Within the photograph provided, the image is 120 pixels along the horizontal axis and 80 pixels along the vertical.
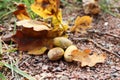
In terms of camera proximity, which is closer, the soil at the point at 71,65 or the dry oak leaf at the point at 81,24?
the soil at the point at 71,65

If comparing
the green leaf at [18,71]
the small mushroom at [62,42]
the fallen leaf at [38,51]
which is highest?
the small mushroom at [62,42]

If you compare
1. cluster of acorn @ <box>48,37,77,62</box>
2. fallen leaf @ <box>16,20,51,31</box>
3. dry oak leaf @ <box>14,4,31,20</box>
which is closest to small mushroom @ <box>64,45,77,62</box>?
cluster of acorn @ <box>48,37,77,62</box>

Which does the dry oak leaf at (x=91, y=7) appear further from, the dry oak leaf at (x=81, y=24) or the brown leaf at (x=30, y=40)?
the brown leaf at (x=30, y=40)

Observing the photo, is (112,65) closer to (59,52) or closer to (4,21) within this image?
(59,52)

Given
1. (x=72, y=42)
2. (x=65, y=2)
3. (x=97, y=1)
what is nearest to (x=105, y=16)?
(x=97, y=1)

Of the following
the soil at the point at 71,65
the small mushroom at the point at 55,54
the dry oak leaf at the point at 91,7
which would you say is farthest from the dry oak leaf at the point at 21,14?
the dry oak leaf at the point at 91,7

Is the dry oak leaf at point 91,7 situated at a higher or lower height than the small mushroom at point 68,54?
higher

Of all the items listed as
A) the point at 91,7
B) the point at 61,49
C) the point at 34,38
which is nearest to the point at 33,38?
the point at 34,38
